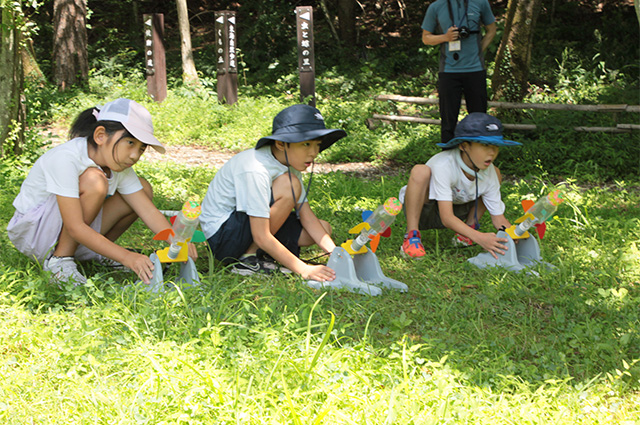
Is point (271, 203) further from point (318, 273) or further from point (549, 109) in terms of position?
point (549, 109)

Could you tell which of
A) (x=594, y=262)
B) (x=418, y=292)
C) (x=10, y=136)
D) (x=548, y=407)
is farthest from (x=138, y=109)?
(x=10, y=136)

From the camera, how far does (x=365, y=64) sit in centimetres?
1213

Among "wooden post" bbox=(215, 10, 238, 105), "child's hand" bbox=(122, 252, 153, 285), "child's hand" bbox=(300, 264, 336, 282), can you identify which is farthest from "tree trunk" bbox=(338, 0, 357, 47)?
"child's hand" bbox=(122, 252, 153, 285)

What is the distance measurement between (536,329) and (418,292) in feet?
1.92

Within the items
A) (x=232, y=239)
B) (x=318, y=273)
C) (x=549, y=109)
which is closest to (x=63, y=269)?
(x=232, y=239)

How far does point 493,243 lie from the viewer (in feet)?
10.5

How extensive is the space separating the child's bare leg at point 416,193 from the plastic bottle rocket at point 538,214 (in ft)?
1.74

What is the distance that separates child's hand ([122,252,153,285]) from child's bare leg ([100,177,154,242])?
45 centimetres

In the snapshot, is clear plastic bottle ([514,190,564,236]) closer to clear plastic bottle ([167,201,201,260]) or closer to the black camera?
clear plastic bottle ([167,201,201,260])

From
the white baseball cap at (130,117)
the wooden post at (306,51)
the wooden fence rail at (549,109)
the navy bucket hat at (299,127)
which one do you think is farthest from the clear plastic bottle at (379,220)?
the wooden post at (306,51)

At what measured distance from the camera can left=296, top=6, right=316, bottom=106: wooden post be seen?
8523 mm

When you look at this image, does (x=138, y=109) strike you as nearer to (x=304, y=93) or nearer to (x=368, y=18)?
(x=304, y=93)

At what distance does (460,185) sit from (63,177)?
6.93ft

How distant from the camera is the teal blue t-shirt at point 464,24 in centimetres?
508
